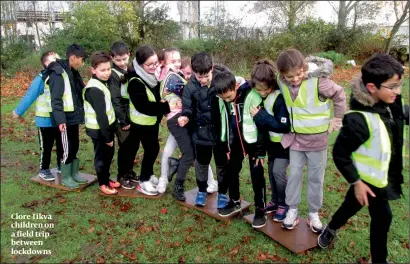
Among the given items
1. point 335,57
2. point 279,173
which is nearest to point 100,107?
point 279,173

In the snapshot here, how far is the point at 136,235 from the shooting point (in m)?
3.94

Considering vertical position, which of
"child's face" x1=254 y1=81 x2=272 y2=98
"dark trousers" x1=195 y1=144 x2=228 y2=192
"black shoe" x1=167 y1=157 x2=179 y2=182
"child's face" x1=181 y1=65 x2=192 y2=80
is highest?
"child's face" x1=181 y1=65 x2=192 y2=80

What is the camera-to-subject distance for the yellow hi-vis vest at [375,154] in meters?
2.88

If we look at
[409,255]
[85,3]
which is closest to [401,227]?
[409,255]

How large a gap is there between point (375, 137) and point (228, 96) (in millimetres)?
1409

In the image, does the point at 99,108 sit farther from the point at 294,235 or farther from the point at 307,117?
the point at 294,235

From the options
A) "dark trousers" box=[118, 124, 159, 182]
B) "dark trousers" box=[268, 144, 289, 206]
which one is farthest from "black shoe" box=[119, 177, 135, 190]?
"dark trousers" box=[268, 144, 289, 206]

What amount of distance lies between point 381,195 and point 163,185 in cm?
270

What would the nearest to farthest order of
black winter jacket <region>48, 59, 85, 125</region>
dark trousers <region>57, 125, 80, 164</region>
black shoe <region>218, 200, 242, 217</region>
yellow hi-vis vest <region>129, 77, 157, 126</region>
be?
black shoe <region>218, 200, 242, 217</region> < yellow hi-vis vest <region>129, 77, 157, 126</region> < black winter jacket <region>48, 59, 85, 125</region> < dark trousers <region>57, 125, 80, 164</region>

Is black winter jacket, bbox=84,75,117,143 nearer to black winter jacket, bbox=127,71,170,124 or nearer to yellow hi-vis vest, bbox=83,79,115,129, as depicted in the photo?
yellow hi-vis vest, bbox=83,79,115,129

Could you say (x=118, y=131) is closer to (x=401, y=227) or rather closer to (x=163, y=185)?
(x=163, y=185)

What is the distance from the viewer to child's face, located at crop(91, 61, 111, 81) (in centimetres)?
448

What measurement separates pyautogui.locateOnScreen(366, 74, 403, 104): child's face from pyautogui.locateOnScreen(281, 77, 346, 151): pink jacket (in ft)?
1.47

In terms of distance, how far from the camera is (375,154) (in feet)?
9.56
